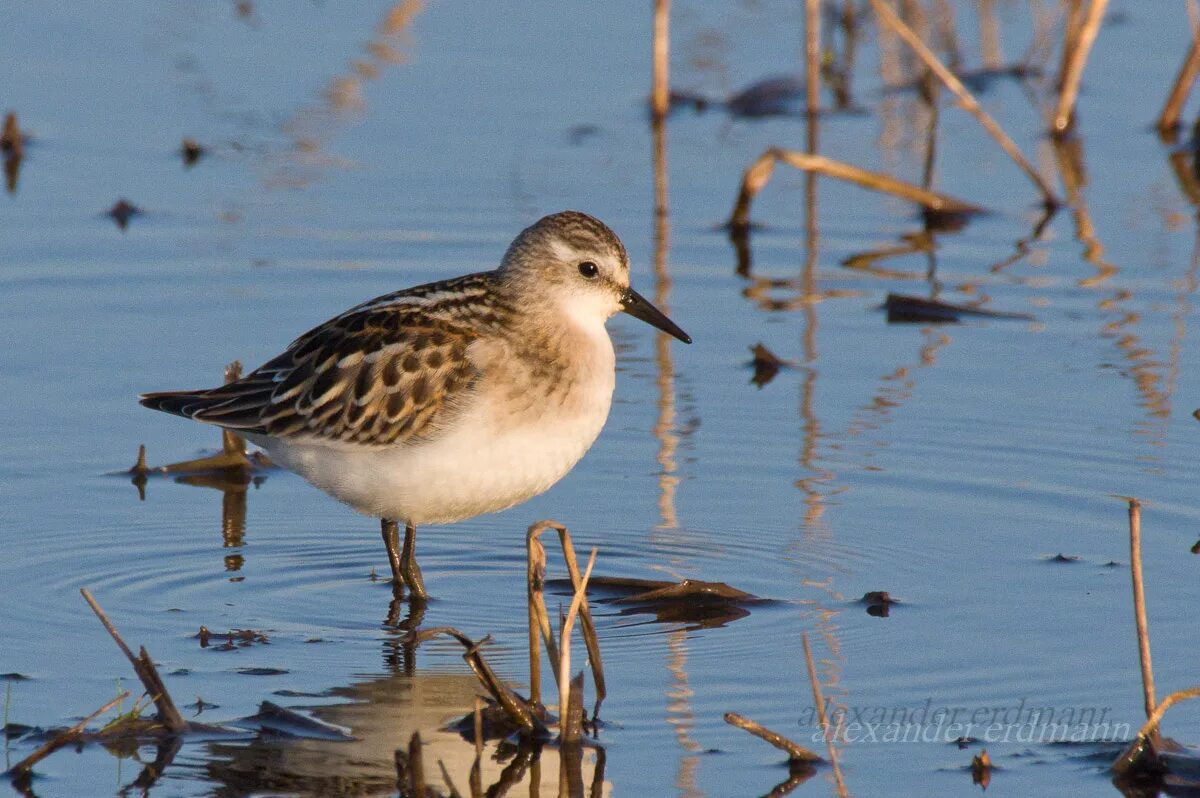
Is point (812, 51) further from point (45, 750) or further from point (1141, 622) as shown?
point (45, 750)

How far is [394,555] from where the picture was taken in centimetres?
805

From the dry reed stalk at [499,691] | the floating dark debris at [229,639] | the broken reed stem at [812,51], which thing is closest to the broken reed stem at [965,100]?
the broken reed stem at [812,51]

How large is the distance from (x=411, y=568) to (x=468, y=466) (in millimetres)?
649

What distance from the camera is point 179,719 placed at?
6262mm

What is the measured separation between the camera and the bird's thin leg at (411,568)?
7918 mm

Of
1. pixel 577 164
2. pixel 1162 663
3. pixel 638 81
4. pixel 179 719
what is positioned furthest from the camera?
pixel 638 81

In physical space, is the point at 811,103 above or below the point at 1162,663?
above

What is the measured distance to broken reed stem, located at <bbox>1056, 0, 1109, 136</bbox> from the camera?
1362 cm

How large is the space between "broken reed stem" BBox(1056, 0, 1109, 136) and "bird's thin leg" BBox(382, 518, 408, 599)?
7.39m

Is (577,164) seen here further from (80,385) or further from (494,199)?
(80,385)

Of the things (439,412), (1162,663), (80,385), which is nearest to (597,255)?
(439,412)

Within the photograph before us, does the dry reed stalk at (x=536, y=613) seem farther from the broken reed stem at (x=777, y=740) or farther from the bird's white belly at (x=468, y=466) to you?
the bird's white belly at (x=468, y=466)

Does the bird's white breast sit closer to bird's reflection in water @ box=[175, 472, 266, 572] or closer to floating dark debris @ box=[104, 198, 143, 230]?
bird's reflection in water @ box=[175, 472, 266, 572]

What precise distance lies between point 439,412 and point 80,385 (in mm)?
3260
